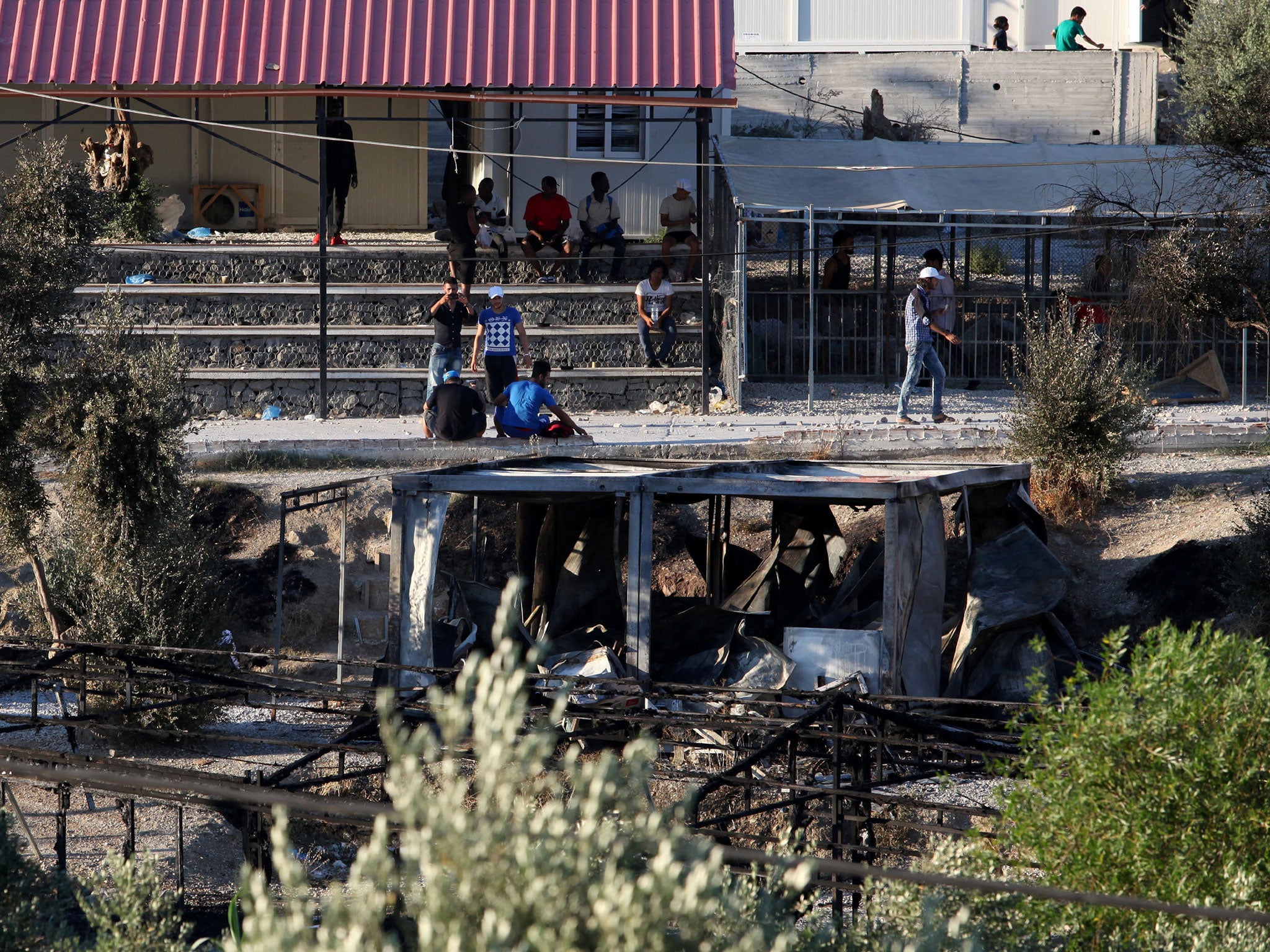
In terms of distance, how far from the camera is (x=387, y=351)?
62.4 feet

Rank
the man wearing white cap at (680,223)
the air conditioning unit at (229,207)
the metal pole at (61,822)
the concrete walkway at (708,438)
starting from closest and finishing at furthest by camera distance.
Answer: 1. the metal pole at (61,822)
2. the concrete walkway at (708,438)
3. the man wearing white cap at (680,223)
4. the air conditioning unit at (229,207)

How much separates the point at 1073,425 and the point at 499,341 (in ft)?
21.9

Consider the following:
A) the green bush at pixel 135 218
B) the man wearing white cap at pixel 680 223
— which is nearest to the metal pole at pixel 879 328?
the man wearing white cap at pixel 680 223

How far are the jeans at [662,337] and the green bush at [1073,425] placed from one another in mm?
5146

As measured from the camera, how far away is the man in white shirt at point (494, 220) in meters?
20.0

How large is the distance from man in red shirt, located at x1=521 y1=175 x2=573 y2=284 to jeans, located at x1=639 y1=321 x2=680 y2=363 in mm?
2057

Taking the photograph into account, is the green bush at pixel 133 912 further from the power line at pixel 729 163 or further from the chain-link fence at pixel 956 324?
the chain-link fence at pixel 956 324

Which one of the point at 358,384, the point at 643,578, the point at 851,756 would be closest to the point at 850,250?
the point at 358,384

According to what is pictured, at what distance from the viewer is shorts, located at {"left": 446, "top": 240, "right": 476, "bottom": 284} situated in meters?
18.6

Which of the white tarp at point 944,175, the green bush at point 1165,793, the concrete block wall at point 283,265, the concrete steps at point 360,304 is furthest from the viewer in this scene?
the concrete block wall at point 283,265

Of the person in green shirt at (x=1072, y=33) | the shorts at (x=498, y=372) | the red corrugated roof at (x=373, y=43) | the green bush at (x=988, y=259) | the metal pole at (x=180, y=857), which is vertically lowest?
the metal pole at (x=180, y=857)

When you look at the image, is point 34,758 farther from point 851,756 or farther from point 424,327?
point 424,327

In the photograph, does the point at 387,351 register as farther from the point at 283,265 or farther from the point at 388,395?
the point at 283,265

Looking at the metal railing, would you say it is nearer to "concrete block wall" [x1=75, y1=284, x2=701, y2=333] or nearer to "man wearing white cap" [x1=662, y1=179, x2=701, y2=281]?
"man wearing white cap" [x1=662, y1=179, x2=701, y2=281]
